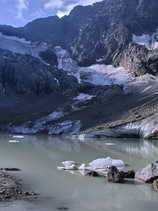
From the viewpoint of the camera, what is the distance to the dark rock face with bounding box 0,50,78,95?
6609 inches

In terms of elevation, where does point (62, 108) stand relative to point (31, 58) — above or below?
below

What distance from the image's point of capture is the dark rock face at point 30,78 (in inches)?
6609

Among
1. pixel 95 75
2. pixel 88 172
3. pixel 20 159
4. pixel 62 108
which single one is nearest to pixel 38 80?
pixel 95 75

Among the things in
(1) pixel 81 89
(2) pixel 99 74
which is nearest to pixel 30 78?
(1) pixel 81 89

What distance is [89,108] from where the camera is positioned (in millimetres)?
128500

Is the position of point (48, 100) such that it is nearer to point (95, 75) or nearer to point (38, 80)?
point (38, 80)

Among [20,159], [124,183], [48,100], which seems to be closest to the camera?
[124,183]

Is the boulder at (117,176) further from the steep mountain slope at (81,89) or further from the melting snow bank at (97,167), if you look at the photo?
the steep mountain slope at (81,89)

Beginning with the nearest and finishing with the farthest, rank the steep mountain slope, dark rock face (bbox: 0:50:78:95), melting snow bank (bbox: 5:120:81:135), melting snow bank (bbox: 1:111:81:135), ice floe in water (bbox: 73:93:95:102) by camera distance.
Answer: melting snow bank (bbox: 5:120:81:135) → melting snow bank (bbox: 1:111:81:135) → the steep mountain slope → ice floe in water (bbox: 73:93:95:102) → dark rock face (bbox: 0:50:78:95)

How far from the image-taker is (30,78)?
172875 millimetres

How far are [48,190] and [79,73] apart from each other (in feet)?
527

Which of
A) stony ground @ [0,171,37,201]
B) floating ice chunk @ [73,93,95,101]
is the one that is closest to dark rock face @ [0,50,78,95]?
floating ice chunk @ [73,93,95,101]

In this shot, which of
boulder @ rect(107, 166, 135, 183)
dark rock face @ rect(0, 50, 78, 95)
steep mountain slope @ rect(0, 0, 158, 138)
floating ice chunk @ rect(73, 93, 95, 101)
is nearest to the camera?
boulder @ rect(107, 166, 135, 183)

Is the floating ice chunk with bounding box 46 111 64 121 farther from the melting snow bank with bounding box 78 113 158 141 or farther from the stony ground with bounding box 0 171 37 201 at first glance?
the stony ground with bounding box 0 171 37 201
